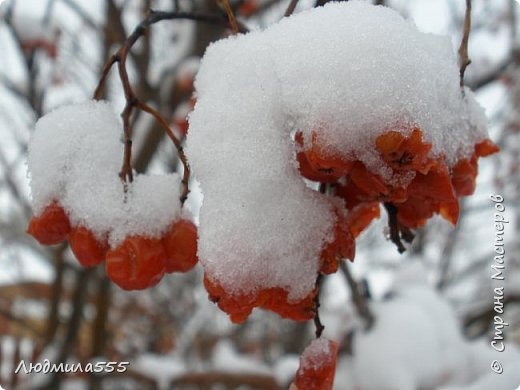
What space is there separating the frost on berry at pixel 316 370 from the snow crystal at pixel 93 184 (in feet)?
0.92

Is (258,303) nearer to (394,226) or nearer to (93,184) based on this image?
(394,226)

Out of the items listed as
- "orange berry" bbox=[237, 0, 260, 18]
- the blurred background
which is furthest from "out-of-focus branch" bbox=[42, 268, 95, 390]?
"orange berry" bbox=[237, 0, 260, 18]

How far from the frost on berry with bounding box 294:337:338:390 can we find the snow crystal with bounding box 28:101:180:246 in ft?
0.92

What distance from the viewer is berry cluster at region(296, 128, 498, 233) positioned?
0.58 metres

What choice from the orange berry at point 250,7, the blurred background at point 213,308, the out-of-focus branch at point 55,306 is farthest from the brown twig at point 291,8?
the orange berry at point 250,7

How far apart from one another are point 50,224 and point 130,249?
132 millimetres

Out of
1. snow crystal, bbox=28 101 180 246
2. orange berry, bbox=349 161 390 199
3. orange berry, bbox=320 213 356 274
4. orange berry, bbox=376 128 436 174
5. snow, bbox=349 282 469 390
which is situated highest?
orange berry, bbox=376 128 436 174

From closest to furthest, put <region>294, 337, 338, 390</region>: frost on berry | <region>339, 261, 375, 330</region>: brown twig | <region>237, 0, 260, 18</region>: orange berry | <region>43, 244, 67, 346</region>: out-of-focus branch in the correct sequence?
<region>294, 337, 338, 390</region>: frost on berry → <region>339, 261, 375, 330</region>: brown twig → <region>43, 244, 67, 346</region>: out-of-focus branch → <region>237, 0, 260, 18</region>: orange berry

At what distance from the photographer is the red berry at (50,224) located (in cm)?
79

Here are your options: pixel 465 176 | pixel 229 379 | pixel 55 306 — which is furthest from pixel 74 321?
pixel 465 176

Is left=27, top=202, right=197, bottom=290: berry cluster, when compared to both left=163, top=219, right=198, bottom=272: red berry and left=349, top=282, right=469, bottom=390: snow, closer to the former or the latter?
left=163, top=219, right=198, bottom=272: red berry

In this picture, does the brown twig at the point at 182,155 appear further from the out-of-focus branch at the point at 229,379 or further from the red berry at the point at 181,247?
the out-of-focus branch at the point at 229,379

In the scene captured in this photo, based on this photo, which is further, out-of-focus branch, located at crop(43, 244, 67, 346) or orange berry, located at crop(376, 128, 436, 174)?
out-of-focus branch, located at crop(43, 244, 67, 346)

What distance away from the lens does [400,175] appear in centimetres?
62
